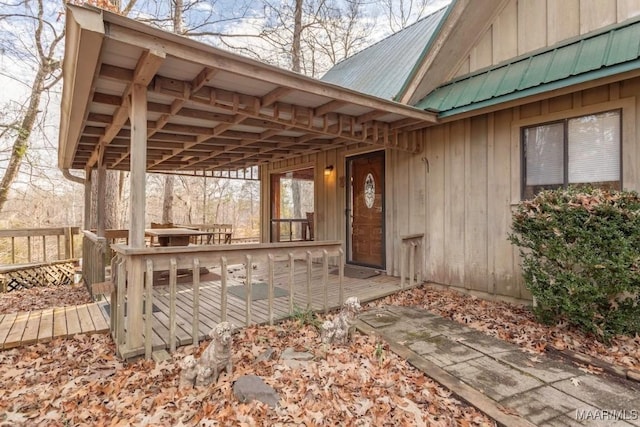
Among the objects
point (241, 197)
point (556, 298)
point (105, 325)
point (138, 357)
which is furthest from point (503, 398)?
point (241, 197)

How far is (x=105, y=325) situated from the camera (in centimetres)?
364

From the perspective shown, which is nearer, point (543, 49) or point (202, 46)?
point (202, 46)

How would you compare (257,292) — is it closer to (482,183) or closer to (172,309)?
(172,309)

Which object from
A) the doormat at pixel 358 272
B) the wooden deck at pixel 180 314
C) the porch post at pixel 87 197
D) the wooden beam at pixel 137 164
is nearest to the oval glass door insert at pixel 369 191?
the doormat at pixel 358 272

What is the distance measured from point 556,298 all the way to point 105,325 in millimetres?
4659

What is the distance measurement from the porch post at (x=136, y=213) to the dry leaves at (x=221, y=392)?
1.00 feet

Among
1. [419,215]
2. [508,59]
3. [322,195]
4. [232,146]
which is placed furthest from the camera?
[322,195]

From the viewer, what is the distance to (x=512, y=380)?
2633 mm

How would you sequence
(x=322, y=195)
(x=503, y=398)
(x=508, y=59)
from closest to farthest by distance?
(x=503, y=398)
(x=508, y=59)
(x=322, y=195)

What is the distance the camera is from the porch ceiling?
8.23ft

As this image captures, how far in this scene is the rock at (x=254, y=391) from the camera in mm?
2283

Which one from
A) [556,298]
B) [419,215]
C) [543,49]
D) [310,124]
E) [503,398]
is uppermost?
[543,49]

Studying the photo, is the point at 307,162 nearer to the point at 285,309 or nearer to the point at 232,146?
the point at 232,146

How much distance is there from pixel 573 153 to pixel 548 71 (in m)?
1.01
